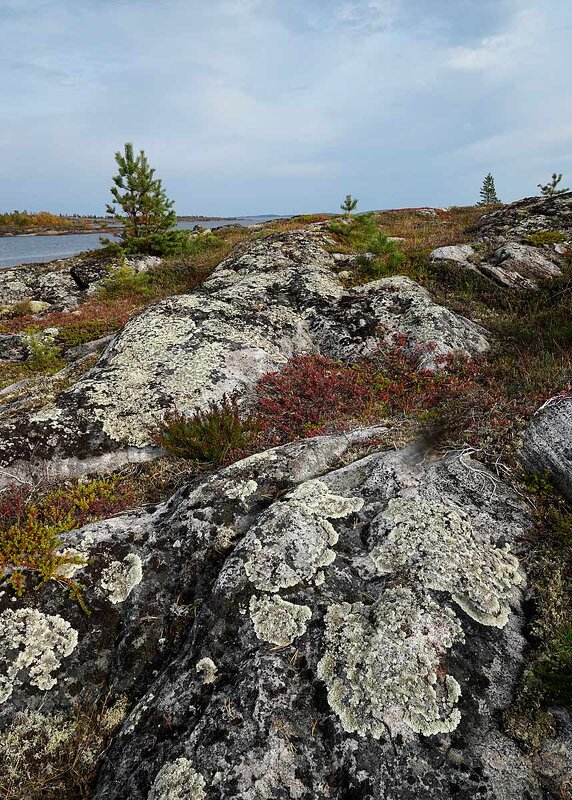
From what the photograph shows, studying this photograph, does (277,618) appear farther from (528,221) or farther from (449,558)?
(528,221)

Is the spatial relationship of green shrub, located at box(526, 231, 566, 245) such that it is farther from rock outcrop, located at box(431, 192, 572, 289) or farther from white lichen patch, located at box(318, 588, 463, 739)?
white lichen patch, located at box(318, 588, 463, 739)

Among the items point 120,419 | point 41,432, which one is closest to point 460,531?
point 120,419

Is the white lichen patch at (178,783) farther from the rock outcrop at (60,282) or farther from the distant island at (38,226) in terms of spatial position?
the distant island at (38,226)

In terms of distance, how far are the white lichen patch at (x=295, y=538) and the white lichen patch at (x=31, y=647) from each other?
169 cm

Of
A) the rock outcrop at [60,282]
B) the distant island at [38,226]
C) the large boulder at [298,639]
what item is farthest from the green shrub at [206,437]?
the distant island at [38,226]

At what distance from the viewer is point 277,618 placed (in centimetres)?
337

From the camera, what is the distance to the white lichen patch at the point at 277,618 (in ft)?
10.7

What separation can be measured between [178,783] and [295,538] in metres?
1.85

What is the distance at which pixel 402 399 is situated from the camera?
6902 mm

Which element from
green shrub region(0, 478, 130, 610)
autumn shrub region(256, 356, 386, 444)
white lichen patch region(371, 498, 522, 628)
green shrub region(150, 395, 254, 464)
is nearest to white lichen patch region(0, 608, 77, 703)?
green shrub region(0, 478, 130, 610)

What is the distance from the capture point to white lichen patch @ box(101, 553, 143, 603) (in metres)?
4.00

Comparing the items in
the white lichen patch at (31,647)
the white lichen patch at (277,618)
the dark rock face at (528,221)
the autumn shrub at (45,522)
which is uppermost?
the dark rock face at (528,221)

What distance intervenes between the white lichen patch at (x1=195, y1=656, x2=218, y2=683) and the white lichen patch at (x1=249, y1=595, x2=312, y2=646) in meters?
0.38

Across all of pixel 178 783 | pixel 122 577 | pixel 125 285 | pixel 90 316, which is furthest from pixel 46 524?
pixel 125 285
